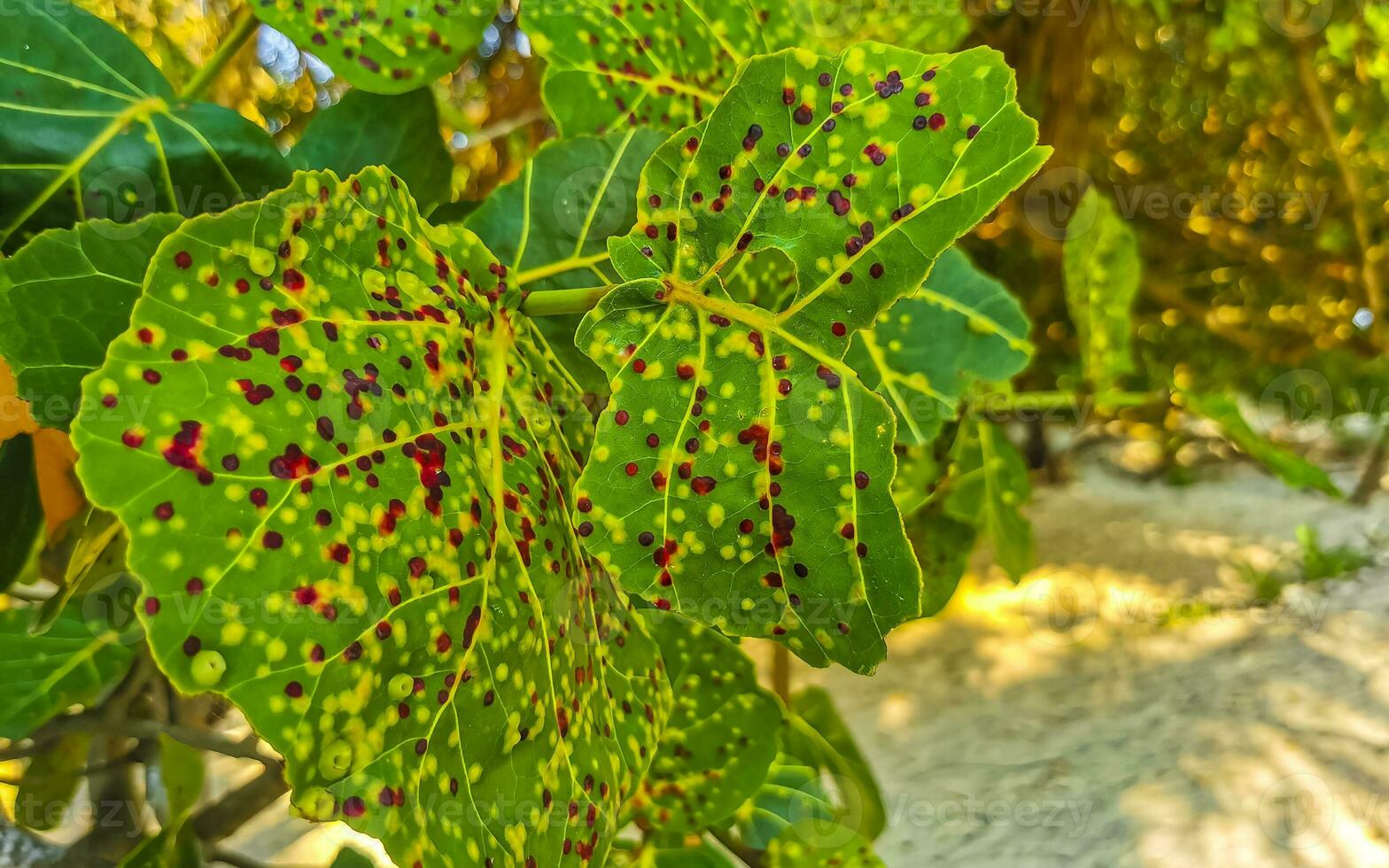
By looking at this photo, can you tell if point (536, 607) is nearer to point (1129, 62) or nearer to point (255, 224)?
point (255, 224)

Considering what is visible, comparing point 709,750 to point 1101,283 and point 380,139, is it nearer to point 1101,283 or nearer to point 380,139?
point 380,139

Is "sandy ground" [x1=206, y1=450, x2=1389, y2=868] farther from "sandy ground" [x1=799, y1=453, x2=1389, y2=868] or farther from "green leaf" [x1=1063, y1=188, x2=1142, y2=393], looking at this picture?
"green leaf" [x1=1063, y1=188, x2=1142, y2=393]

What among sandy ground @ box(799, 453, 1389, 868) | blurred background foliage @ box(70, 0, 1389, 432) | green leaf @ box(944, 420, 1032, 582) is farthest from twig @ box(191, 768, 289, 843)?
sandy ground @ box(799, 453, 1389, 868)

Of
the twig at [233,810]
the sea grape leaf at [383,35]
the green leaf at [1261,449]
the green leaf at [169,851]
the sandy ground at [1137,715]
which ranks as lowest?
the sandy ground at [1137,715]

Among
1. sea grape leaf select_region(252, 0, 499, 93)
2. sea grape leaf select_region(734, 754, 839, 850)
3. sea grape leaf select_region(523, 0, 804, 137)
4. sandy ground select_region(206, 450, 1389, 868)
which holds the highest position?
sea grape leaf select_region(252, 0, 499, 93)

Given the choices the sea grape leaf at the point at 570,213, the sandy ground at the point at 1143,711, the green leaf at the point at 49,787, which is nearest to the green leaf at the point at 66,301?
the sea grape leaf at the point at 570,213

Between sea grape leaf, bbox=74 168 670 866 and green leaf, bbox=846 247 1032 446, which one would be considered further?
green leaf, bbox=846 247 1032 446

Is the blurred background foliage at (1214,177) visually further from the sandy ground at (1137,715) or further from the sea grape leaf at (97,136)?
the sea grape leaf at (97,136)
